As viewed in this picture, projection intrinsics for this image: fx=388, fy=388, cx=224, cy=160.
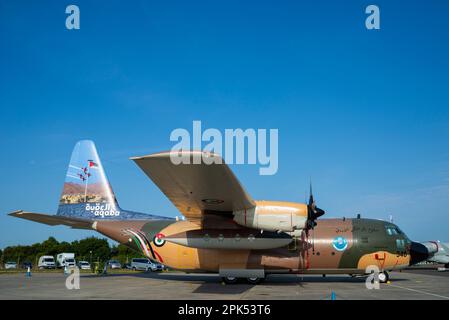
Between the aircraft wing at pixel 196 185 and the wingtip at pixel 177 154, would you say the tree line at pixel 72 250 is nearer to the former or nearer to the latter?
the aircraft wing at pixel 196 185

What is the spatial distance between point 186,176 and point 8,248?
265 feet

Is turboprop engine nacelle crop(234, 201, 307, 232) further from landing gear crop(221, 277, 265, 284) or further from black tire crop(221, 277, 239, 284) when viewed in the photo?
Answer: black tire crop(221, 277, 239, 284)

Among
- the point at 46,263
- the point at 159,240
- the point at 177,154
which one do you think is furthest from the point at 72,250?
the point at 177,154

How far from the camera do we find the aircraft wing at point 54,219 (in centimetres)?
1742

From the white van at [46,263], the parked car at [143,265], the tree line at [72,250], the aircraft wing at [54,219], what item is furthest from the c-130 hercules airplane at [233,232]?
the tree line at [72,250]

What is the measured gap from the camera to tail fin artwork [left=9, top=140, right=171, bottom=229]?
67.7 feet

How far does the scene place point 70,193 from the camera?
68.1 feet

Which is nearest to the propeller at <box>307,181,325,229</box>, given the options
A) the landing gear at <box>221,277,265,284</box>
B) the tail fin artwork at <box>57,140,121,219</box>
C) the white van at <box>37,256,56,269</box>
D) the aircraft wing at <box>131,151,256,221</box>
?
the aircraft wing at <box>131,151,256,221</box>

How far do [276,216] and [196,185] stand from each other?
384 cm

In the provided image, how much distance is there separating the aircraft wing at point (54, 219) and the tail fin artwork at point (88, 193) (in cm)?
56

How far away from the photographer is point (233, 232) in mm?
17047

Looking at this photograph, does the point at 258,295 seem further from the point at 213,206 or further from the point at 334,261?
the point at 334,261

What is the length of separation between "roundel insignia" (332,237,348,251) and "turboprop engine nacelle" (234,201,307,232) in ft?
11.0
